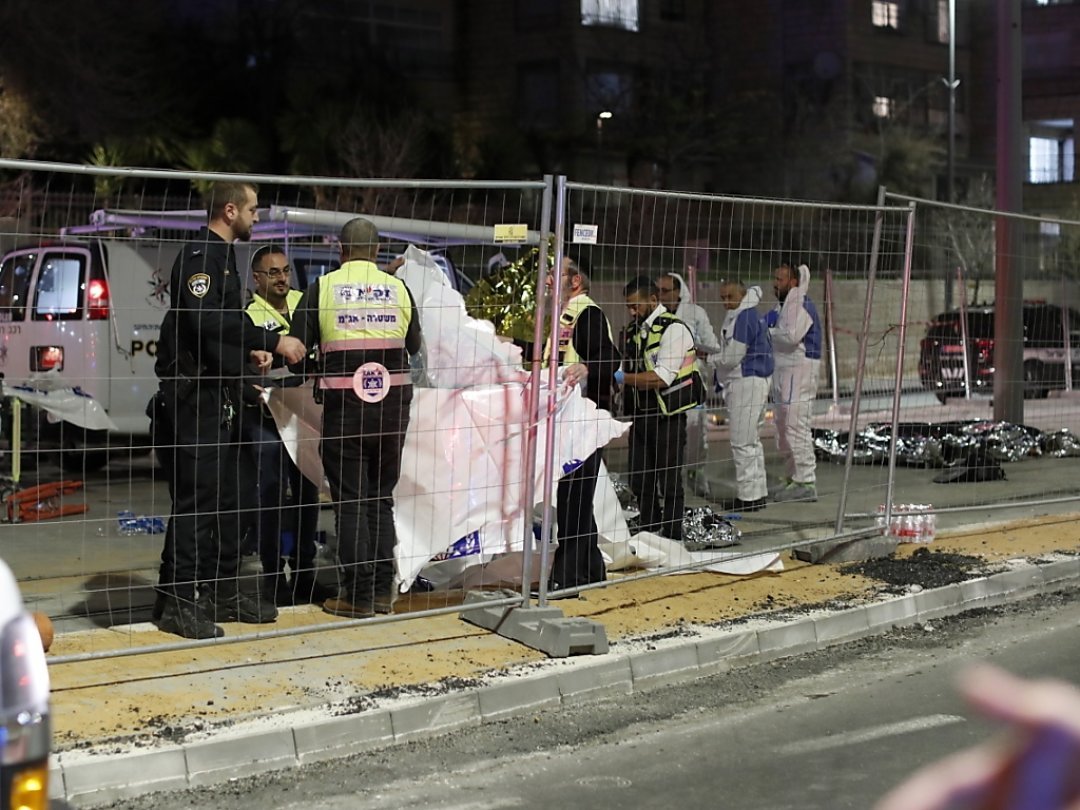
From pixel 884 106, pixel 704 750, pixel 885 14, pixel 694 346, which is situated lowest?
pixel 704 750

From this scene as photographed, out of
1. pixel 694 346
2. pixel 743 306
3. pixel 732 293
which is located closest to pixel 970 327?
pixel 743 306

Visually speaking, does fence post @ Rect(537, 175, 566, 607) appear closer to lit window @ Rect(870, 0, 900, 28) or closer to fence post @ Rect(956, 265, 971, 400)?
fence post @ Rect(956, 265, 971, 400)

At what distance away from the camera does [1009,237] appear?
1540 cm

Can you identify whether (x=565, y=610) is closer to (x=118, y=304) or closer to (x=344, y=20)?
(x=118, y=304)

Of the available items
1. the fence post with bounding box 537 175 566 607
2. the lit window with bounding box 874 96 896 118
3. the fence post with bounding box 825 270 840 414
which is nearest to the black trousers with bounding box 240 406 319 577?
the fence post with bounding box 537 175 566 607

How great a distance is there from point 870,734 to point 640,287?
14.3ft

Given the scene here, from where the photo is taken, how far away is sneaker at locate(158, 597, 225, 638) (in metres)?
7.40

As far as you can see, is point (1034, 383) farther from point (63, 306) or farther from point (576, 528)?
point (63, 306)

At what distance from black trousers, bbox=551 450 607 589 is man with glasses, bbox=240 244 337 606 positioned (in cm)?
131

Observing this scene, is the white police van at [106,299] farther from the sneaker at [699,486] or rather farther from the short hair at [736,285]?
the sneaker at [699,486]

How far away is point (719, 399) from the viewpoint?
39.5 feet

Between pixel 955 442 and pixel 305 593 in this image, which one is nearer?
pixel 305 593

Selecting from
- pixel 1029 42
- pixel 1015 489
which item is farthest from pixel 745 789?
pixel 1029 42

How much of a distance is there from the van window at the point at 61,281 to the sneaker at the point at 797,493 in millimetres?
7314
